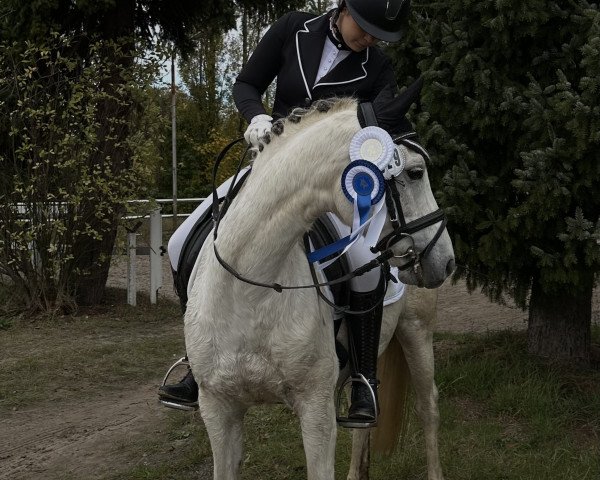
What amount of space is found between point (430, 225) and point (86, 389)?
4867mm

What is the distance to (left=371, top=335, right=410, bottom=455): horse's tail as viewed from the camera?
4859mm

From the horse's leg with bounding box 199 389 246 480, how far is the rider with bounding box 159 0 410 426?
1.79 ft

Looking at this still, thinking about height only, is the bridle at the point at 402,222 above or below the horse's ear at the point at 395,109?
below

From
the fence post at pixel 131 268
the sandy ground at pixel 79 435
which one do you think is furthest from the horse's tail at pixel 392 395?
the fence post at pixel 131 268

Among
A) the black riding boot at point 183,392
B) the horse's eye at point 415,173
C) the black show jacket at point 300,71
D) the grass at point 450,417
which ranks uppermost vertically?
the black show jacket at point 300,71

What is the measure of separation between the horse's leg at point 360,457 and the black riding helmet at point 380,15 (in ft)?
7.99

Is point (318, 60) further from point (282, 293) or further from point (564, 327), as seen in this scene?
point (564, 327)

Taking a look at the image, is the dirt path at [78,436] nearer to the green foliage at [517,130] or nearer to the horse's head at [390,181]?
the green foliage at [517,130]

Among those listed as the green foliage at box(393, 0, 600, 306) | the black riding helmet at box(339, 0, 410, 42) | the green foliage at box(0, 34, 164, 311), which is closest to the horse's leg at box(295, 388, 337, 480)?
the black riding helmet at box(339, 0, 410, 42)

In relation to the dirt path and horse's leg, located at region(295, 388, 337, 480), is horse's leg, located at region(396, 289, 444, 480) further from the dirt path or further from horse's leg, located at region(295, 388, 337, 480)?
the dirt path

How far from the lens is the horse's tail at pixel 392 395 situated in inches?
191

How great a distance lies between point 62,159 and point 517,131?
5.33 meters

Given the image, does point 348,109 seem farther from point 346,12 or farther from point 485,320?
point 485,320

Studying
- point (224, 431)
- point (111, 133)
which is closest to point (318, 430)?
point (224, 431)
